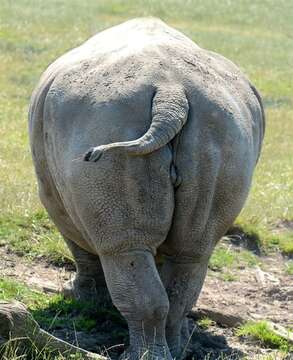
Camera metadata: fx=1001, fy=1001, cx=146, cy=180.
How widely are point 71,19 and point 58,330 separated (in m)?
24.0

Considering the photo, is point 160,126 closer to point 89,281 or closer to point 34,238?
point 89,281

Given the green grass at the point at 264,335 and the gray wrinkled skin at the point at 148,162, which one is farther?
the green grass at the point at 264,335

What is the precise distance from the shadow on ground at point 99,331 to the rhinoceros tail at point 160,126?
1500 mm

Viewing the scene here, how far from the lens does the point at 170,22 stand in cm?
3112

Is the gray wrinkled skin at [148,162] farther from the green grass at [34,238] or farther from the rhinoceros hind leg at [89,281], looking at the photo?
the green grass at [34,238]

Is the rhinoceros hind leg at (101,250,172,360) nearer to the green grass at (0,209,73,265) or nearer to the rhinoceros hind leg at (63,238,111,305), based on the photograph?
the rhinoceros hind leg at (63,238,111,305)

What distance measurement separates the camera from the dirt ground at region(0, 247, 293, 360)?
21.8 feet

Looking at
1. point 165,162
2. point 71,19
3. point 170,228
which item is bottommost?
point 71,19

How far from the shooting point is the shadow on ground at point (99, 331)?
6453 millimetres

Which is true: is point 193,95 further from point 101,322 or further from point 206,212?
point 101,322

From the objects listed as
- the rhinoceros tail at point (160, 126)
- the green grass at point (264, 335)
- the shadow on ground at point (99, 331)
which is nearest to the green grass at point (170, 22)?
the shadow on ground at point (99, 331)

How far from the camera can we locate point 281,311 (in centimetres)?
803

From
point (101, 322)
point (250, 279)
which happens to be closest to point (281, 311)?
point (250, 279)

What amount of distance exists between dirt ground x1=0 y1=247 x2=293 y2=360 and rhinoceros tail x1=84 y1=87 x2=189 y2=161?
152 cm
